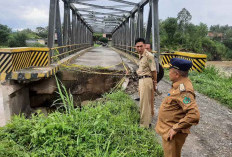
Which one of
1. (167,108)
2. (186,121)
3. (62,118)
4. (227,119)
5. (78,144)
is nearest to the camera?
(186,121)

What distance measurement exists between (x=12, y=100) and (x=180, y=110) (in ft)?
14.6

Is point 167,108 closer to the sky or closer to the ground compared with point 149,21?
closer to the ground

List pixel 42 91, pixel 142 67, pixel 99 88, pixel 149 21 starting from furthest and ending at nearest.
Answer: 1. pixel 149 21
2. pixel 99 88
3. pixel 42 91
4. pixel 142 67

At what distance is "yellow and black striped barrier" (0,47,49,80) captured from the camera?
222 inches

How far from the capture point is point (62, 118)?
265 centimetres

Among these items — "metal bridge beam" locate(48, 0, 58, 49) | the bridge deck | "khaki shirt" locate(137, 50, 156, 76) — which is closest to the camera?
"khaki shirt" locate(137, 50, 156, 76)

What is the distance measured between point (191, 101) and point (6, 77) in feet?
15.9

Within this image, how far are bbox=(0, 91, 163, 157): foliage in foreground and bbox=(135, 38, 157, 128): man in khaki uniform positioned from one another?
1.31ft

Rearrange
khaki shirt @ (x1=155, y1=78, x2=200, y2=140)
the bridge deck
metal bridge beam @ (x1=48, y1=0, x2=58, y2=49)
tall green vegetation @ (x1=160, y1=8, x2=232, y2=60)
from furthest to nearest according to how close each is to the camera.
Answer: tall green vegetation @ (x1=160, y1=8, x2=232, y2=60), the bridge deck, metal bridge beam @ (x1=48, y1=0, x2=58, y2=49), khaki shirt @ (x1=155, y1=78, x2=200, y2=140)

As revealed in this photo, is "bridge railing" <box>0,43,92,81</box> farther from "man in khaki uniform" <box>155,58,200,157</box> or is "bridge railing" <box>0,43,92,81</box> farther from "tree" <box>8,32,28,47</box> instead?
"tree" <box>8,32,28,47</box>

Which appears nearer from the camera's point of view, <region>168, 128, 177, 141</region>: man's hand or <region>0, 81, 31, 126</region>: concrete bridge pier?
<region>168, 128, 177, 141</region>: man's hand

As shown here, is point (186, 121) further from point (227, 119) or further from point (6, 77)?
point (6, 77)

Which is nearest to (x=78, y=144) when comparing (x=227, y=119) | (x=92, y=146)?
(x=92, y=146)

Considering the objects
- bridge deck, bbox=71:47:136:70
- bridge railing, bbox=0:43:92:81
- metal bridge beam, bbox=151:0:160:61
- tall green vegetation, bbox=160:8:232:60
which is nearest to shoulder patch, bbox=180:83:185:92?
bridge railing, bbox=0:43:92:81
